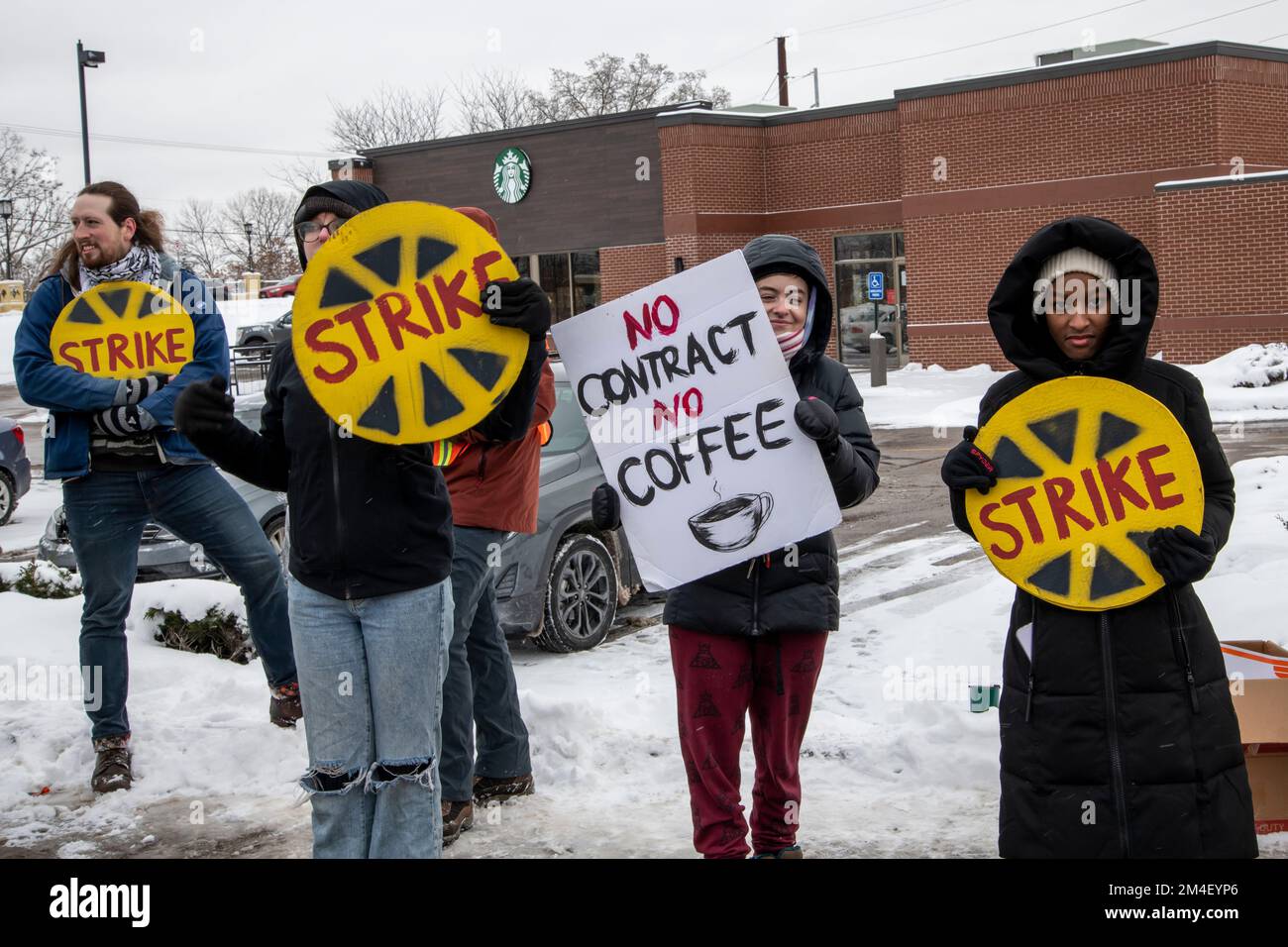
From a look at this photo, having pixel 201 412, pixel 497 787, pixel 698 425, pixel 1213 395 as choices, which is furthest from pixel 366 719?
pixel 1213 395

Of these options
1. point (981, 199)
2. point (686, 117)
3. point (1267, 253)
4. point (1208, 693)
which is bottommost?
point (1208, 693)

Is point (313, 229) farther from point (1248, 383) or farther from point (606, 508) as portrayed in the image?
point (1248, 383)

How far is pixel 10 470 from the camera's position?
1466 centimetres

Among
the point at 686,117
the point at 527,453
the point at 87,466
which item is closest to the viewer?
the point at 527,453

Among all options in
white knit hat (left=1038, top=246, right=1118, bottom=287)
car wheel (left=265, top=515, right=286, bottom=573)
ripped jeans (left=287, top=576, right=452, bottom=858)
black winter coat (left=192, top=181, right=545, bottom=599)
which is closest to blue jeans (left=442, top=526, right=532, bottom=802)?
ripped jeans (left=287, top=576, right=452, bottom=858)

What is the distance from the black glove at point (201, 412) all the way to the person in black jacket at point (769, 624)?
3.61 feet

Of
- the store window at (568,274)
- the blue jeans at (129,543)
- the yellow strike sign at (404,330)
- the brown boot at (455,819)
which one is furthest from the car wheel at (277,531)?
the store window at (568,274)

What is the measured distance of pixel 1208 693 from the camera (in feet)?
10.2

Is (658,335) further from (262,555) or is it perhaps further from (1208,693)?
(262,555)

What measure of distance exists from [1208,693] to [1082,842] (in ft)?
1.51

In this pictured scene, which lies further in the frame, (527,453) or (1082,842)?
(527,453)

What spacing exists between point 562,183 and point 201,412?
3116cm

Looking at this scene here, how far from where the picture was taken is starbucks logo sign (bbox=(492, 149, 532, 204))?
3431 centimetres

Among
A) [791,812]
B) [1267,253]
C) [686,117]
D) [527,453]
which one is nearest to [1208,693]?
[791,812]
